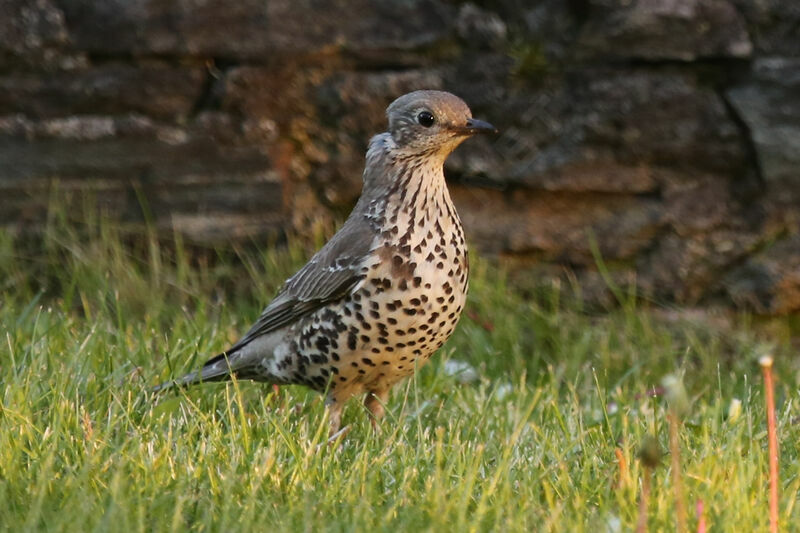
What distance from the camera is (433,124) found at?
12.9 feet

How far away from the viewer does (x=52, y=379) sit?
372cm

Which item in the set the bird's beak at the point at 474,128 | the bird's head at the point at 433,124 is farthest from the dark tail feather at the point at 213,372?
the bird's beak at the point at 474,128

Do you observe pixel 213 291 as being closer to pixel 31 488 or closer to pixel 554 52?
pixel 554 52

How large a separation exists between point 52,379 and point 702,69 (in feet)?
10.9

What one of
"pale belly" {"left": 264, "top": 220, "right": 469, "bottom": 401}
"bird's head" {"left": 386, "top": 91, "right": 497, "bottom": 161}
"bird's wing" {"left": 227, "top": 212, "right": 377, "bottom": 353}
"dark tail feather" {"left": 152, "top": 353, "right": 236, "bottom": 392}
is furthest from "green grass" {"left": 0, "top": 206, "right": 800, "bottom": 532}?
"bird's head" {"left": 386, "top": 91, "right": 497, "bottom": 161}

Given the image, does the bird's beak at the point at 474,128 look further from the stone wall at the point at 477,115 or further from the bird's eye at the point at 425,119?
the stone wall at the point at 477,115

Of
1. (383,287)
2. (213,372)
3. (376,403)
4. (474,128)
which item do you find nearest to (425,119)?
(474,128)

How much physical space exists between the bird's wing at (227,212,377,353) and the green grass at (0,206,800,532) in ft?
0.97

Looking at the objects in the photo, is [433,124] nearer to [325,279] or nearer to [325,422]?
[325,279]

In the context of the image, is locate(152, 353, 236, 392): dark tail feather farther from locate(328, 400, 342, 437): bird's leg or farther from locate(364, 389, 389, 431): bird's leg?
locate(364, 389, 389, 431): bird's leg

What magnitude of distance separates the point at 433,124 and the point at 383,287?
557 mm

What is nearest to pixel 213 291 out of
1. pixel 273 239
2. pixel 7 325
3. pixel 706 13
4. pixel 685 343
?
pixel 273 239

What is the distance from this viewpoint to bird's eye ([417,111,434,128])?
391 centimetres

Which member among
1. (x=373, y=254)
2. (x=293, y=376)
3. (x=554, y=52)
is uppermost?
(x=554, y=52)
